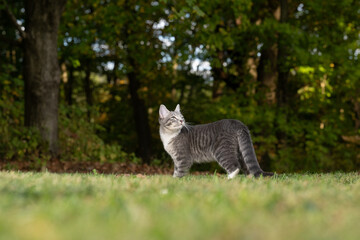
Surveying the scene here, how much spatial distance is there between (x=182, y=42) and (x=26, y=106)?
5959 millimetres

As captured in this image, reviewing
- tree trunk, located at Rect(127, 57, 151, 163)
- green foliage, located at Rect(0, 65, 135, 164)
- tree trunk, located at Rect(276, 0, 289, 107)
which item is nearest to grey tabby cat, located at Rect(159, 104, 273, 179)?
green foliage, located at Rect(0, 65, 135, 164)

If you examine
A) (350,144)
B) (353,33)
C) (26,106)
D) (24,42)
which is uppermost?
(353,33)

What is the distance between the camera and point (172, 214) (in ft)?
11.8

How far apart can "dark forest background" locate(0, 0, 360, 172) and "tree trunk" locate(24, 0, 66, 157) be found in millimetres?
29

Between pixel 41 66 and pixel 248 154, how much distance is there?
26.3ft

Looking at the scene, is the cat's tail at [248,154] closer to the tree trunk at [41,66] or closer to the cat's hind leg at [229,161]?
the cat's hind leg at [229,161]

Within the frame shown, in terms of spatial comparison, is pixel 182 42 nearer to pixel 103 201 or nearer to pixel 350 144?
pixel 350 144

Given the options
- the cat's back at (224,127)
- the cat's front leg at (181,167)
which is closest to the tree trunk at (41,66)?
the cat's front leg at (181,167)

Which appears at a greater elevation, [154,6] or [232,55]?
[154,6]

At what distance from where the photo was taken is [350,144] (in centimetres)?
1770

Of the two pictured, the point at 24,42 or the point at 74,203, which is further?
the point at 24,42

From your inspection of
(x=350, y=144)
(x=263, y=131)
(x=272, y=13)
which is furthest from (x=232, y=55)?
(x=350, y=144)

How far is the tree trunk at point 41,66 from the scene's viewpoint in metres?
13.8

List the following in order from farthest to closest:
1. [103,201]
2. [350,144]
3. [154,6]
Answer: [350,144], [154,6], [103,201]
